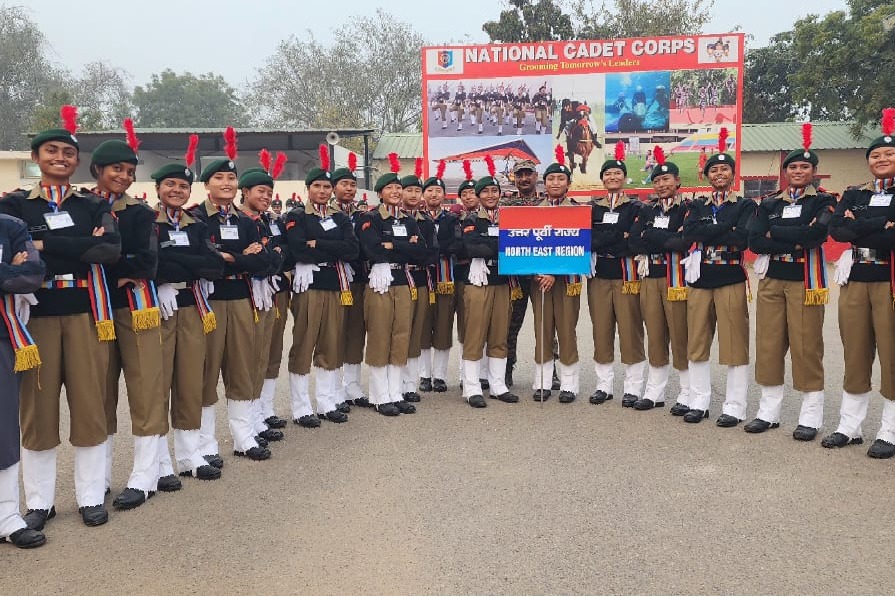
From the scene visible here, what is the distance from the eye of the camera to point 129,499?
466cm

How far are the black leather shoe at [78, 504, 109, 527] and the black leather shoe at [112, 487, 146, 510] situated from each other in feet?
0.51

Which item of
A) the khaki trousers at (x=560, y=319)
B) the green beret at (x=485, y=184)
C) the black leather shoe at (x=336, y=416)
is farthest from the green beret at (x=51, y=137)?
the khaki trousers at (x=560, y=319)

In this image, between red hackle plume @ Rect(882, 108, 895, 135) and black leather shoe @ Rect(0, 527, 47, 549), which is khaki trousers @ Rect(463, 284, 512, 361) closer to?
red hackle plume @ Rect(882, 108, 895, 135)

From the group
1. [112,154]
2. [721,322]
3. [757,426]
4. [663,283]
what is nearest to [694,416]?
[757,426]

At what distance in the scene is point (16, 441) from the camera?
4156mm

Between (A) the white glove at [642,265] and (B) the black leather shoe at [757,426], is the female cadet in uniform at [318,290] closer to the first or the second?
(A) the white glove at [642,265]

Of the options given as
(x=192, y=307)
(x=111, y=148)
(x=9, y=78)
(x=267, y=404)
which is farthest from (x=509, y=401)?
(x=9, y=78)

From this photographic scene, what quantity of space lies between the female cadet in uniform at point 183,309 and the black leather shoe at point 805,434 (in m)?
4.69

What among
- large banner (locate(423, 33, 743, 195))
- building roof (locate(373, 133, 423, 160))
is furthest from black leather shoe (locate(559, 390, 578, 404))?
building roof (locate(373, 133, 423, 160))

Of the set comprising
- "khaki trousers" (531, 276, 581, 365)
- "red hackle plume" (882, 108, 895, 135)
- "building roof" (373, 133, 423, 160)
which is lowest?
"khaki trousers" (531, 276, 581, 365)

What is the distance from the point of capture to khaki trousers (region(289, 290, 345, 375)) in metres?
6.80

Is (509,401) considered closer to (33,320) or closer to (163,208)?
(163,208)

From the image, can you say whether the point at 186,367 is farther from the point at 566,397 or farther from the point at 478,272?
the point at 566,397

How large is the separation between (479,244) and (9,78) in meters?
58.2
